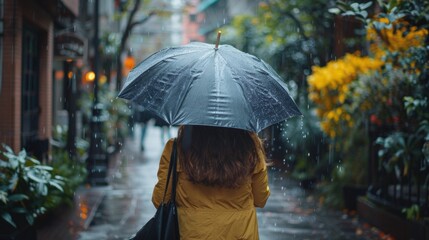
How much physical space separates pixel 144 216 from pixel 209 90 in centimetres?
587

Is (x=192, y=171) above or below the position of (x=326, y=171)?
above

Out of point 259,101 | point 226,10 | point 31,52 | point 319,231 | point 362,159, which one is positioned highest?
point 226,10

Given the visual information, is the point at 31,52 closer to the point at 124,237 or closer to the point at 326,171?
the point at 124,237

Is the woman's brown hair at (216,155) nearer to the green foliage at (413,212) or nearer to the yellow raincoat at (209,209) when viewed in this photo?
the yellow raincoat at (209,209)

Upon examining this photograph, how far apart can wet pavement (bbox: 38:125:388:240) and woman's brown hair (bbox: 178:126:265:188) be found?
14.2 ft

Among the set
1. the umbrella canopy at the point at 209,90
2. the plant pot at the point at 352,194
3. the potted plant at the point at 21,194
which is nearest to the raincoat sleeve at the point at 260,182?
the umbrella canopy at the point at 209,90

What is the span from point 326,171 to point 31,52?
20.8 feet

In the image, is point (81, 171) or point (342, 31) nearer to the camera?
point (81, 171)

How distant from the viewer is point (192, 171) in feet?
11.6

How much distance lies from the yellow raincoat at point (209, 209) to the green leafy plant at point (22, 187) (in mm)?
2789

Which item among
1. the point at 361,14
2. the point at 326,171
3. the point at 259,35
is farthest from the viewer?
the point at 259,35

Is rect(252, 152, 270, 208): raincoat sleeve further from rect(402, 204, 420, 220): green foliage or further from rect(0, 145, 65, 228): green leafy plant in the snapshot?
rect(402, 204, 420, 220): green foliage

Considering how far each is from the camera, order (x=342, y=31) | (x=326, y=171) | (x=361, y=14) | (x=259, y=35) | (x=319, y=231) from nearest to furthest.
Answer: (x=361, y=14) → (x=319, y=231) → (x=326, y=171) → (x=342, y=31) → (x=259, y=35)

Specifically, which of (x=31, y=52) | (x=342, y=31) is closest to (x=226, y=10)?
(x=342, y=31)
